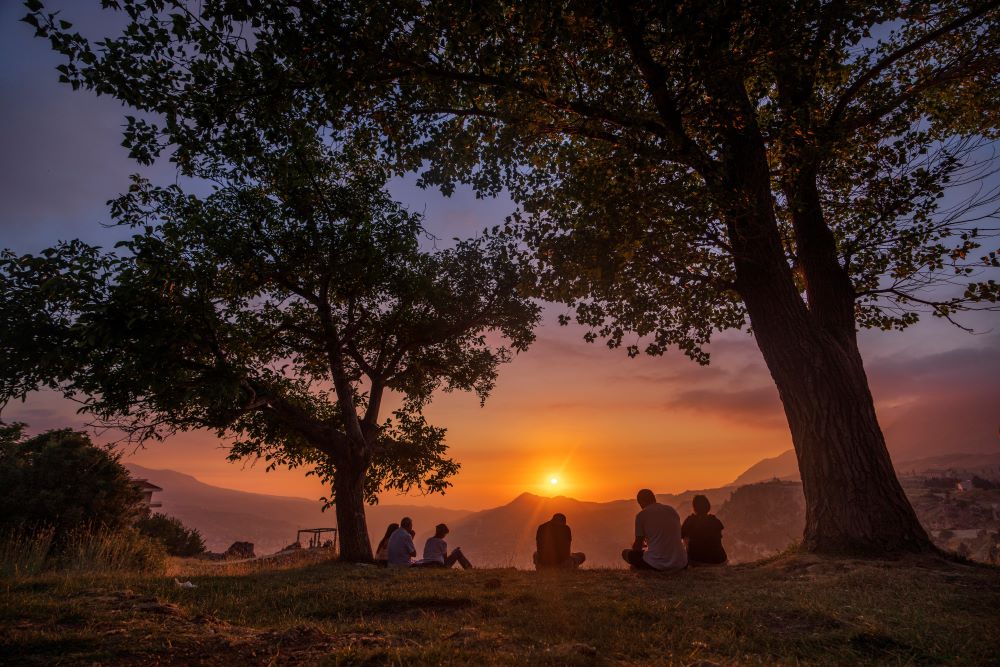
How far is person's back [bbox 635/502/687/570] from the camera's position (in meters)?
9.62

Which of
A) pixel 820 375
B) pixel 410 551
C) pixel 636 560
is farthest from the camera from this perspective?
pixel 410 551

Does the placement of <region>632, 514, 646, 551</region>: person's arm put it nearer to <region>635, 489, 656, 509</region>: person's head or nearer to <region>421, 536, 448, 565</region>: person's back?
<region>635, 489, 656, 509</region>: person's head

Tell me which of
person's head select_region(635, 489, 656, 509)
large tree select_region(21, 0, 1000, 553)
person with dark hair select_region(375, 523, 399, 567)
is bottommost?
person with dark hair select_region(375, 523, 399, 567)

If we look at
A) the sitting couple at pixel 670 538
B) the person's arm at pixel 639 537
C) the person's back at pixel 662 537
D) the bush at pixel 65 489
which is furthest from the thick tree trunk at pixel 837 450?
the bush at pixel 65 489

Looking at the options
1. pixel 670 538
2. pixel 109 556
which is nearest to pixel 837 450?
pixel 670 538

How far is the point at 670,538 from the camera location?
32.0 ft

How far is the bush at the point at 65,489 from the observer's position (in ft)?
57.0

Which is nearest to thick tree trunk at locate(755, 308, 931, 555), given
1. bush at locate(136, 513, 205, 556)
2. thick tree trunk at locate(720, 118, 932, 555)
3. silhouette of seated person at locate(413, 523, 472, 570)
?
thick tree trunk at locate(720, 118, 932, 555)

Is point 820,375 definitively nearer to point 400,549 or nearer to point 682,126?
point 682,126

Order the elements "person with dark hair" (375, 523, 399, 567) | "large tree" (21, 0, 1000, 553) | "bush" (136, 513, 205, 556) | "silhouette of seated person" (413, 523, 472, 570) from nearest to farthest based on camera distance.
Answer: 1. "large tree" (21, 0, 1000, 553)
2. "silhouette of seated person" (413, 523, 472, 570)
3. "person with dark hair" (375, 523, 399, 567)
4. "bush" (136, 513, 205, 556)

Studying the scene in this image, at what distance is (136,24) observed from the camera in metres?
7.83

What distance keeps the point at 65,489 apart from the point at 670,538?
22.3m

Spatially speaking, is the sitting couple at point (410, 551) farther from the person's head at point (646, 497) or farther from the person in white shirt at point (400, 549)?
the person's head at point (646, 497)

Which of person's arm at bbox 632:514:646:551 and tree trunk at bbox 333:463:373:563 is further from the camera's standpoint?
tree trunk at bbox 333:463:373:563
